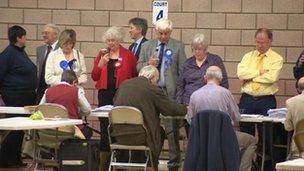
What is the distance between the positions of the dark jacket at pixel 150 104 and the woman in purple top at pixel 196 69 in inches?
34.3

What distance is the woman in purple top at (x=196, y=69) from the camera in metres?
10.3

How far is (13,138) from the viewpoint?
1134 cm

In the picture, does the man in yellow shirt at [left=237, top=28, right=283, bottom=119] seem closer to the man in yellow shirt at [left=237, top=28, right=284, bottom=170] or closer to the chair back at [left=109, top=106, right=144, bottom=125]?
the man in yellow shirt at [left=237, top=28, right=284, bottom=170]

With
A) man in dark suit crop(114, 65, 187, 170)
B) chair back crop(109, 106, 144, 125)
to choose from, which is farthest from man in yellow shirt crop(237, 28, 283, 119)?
chair back crop(109, 106, 144, 125)

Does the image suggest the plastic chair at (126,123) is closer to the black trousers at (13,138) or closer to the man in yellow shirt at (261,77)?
the man in yellow shirt at (261,77)

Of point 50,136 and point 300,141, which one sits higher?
point 300,141

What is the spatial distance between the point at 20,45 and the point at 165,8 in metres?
2.09

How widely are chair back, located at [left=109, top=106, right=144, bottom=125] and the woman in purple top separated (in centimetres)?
118

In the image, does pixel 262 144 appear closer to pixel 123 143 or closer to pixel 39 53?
pixel 123 143

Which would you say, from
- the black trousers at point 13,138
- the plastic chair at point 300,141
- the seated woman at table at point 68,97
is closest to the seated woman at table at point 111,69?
the seated woman at table at point 68,97

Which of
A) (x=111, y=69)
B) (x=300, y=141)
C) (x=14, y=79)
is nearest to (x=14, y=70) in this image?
Answer: (x=14, y=79)

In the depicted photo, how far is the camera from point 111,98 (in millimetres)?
10672

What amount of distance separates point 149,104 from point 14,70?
8.20 feet

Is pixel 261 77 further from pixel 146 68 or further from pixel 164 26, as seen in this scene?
pixel 146 68
